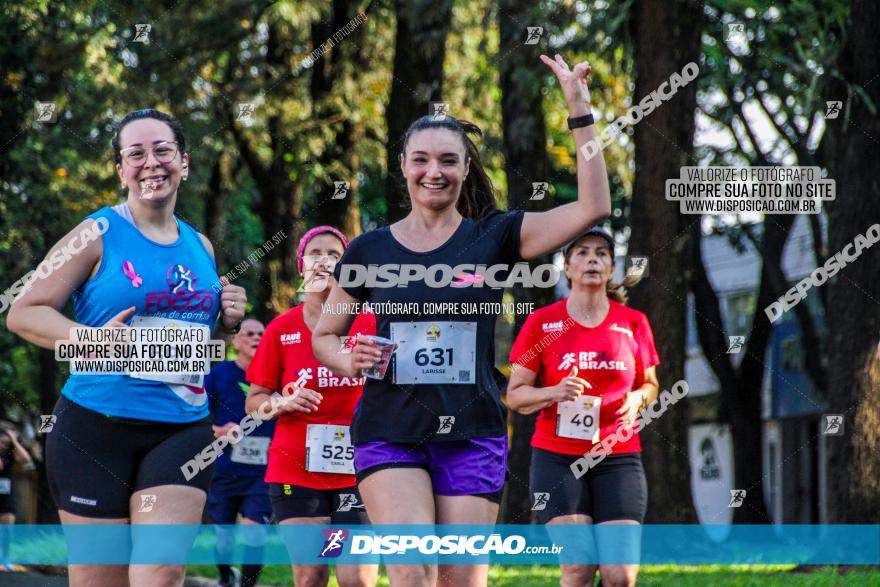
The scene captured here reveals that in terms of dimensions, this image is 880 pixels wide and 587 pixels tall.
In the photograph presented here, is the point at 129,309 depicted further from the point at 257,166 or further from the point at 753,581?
the point at 257,166

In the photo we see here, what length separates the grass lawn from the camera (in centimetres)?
1148

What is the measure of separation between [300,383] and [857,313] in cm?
709

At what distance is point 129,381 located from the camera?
210 inches

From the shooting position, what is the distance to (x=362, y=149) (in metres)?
22.2

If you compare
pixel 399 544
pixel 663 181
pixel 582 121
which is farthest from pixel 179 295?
pixel 663 181

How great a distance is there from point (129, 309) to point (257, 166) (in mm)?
16464

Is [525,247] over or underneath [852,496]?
over

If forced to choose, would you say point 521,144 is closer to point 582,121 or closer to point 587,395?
point 587,395

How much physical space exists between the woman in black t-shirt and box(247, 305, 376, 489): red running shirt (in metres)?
2.17

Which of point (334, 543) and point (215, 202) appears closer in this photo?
point (334, 543)

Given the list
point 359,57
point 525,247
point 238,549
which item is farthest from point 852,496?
point 359,57

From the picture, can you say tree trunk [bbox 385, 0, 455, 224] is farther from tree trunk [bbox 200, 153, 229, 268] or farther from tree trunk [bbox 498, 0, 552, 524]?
tree trunk [bbox 200, 153, 229, 268]

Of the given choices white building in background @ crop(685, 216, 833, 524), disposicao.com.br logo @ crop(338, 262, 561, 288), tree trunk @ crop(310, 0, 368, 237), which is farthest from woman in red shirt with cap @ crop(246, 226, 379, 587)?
white building in background @ crop(685, 216, 833, 524)

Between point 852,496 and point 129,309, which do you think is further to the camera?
point 852,496
